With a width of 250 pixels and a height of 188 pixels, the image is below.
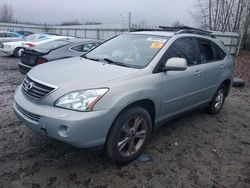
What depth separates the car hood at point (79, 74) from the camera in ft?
9.68

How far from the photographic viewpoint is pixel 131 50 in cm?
401

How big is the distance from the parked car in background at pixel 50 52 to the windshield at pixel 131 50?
2.37 m

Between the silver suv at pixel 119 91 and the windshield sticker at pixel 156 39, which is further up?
the windshield sticker at pixel 156 39

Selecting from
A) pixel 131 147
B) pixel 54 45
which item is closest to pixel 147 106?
pixel 131 147

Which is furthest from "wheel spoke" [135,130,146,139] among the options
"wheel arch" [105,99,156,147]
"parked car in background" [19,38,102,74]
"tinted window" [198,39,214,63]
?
"parked car in background" [19,38,102,74]

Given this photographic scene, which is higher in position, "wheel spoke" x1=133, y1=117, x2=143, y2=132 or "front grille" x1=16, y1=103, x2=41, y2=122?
"front grille" x1=16, y1=103, x2=41, y2=122

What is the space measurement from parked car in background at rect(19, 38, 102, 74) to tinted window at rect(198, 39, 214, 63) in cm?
282

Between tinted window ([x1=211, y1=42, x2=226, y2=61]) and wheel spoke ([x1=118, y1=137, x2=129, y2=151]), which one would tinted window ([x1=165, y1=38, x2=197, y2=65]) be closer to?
tinted window ([x1=211, y1=42, x2=226, y2=61])

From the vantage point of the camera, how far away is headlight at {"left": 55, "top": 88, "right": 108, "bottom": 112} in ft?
9.17

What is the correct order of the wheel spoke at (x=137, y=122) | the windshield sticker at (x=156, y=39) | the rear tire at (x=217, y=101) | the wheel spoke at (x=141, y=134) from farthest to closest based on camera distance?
1. the rear tire at (x=217, y=101)
2. the windshield sticker at (x=156, y=39)
3. the wheel spoke at (x=141, y=134)
4. the wheel spoke at (x=137, y=122)

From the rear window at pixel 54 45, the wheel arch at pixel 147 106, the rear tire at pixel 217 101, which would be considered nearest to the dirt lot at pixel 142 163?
the wheel arch at pixel 147 106

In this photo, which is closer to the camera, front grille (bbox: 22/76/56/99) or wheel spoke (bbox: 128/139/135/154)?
front grille (bbox: 22/76/56/99)

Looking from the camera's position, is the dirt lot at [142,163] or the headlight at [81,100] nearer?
the headlight at [81,100]

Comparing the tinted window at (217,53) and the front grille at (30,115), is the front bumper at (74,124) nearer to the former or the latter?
the front grille at (30,115)
